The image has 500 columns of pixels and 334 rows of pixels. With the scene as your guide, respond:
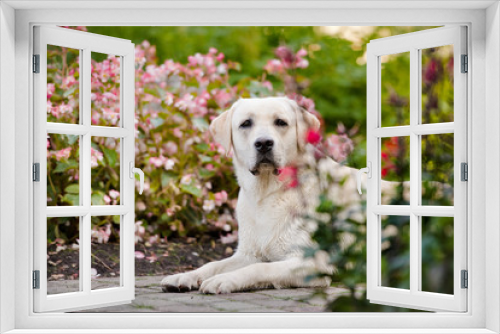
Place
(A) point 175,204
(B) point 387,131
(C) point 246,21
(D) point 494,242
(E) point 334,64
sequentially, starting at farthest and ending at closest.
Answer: (E) point 334,64
(A) point 175,204
(B) point 387,131
(C) point 246,21
(D) point 494,242

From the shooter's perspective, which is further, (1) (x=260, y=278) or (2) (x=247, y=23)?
(1) (x=260, y=278)

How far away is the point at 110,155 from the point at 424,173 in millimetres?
2298

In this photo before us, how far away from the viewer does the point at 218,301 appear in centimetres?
294

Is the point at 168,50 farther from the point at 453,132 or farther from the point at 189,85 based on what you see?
the point at 453,132

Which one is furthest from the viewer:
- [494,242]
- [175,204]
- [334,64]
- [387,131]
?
[334,64]

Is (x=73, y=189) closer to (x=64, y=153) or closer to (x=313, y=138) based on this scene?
(x=64, y=153)

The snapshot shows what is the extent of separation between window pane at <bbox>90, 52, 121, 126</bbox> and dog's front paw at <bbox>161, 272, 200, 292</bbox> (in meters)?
0.99

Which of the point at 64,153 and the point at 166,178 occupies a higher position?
the point at 64,153

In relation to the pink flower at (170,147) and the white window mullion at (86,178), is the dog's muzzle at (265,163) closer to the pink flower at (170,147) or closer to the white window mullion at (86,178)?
the pink flower at (170,147)

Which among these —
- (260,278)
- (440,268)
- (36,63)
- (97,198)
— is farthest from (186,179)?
(440,268)

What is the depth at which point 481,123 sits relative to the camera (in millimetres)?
2379

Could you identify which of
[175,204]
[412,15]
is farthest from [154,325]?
[175,204]

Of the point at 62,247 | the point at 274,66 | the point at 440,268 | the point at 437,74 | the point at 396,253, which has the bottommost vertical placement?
the point at 62,247

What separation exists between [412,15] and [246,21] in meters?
0.69
